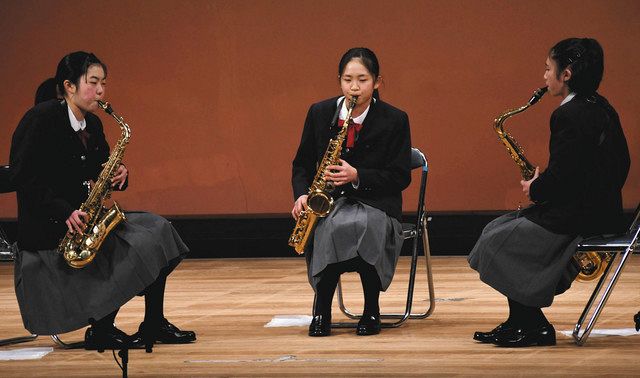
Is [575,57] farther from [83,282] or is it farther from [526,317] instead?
[83,282]

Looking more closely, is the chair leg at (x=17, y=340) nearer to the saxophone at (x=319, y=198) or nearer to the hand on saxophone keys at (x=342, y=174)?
the saxophone at (x=319, y=198)

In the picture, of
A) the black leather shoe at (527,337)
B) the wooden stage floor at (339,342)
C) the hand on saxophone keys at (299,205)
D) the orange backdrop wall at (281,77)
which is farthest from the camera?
the orange backdrop wall at (281,77)

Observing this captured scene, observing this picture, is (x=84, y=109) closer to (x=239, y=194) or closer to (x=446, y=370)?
(x=446, y=370)

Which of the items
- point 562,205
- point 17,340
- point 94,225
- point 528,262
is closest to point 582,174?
point 562,205

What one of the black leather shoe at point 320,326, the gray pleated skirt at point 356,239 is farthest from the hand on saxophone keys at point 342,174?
the black leather shoe at point 320,326

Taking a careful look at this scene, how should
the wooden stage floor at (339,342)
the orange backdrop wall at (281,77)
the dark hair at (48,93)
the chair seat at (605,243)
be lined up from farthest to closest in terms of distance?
the orange backdrop wall at (281,77) → the dark hair at (48,93) → the chair seat at (605,243) → the wooden stage floor at (339,342)

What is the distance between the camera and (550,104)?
7336 millimetres

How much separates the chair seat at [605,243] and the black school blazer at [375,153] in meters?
0.87

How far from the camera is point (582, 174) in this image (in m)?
3.95

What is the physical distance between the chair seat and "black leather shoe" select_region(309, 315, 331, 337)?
3.43 ft

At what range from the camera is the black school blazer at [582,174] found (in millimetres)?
3926

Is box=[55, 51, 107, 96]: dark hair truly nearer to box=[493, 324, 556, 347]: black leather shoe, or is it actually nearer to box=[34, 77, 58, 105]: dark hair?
box=[34, 77, 58, 105]: dark hair

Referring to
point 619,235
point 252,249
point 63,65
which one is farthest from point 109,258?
point 252,249

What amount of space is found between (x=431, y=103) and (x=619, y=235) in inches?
143
